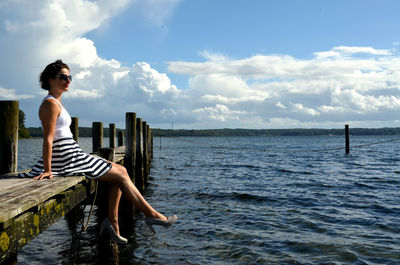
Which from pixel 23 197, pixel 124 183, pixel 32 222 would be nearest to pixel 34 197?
pixel 23 197

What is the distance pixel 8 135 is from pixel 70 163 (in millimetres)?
1565

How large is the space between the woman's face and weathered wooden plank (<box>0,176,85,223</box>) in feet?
3.93

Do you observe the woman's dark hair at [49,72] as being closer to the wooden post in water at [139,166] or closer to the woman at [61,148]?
the woman at [61,148]

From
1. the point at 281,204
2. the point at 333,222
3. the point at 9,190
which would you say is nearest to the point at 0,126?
the point at 9,190

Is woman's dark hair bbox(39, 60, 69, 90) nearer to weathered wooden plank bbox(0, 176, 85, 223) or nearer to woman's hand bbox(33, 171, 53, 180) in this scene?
woman's hand bbox(33, 171, 53, 180)

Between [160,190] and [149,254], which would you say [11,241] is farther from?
[160,190]

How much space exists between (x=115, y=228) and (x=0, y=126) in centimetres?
239

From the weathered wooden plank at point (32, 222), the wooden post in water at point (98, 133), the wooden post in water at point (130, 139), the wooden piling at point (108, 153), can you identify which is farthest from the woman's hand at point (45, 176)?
the wooden post in water at point (98, 133)

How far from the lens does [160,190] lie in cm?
1479

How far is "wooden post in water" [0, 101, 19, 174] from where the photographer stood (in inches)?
209

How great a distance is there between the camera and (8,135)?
534cm

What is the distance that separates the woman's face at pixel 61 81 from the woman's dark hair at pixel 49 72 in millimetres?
46

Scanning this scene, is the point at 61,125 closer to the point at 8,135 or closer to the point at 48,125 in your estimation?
the point at 48,125

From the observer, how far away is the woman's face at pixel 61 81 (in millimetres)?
4543
